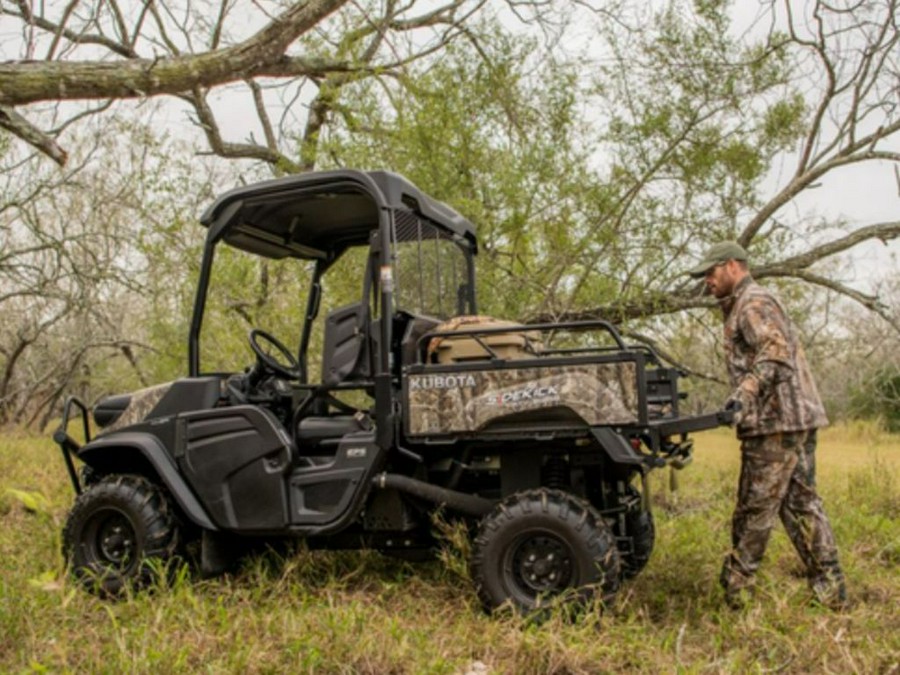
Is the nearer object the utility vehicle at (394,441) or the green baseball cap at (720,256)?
the utility vehicle at (394,441)

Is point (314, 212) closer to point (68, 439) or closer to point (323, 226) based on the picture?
point (323, 226)

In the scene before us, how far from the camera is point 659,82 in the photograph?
932cm

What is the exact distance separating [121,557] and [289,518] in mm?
1107

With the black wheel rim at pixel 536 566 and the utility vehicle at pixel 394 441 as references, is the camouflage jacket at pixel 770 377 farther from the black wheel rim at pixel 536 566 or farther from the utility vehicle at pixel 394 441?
the black wheel rim at pixel 536 566

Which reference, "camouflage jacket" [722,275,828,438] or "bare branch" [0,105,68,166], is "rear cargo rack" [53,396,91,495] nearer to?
"bare branch" [0,105,68,166]

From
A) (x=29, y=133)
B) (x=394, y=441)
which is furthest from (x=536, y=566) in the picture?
(x=29, y=133)

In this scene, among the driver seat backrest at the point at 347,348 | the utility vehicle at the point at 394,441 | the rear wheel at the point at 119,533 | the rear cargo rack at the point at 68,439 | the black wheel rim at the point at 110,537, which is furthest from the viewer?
the rear cargo rack at the point at 68,439

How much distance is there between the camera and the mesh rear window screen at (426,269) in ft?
18.2

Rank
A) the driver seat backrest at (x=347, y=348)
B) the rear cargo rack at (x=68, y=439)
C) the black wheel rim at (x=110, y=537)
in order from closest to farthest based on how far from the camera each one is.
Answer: the driver seat backrest at (x=347, y=348), the black wheel rim at (x=110, y=537), the rear cargo rack at (x=68, y=439)

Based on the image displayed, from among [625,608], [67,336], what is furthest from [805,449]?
[67,336]

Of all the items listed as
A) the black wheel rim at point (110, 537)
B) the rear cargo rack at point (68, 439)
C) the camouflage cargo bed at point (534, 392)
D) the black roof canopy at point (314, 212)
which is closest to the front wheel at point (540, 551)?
the camouflage cargo bed at point (534, 392)

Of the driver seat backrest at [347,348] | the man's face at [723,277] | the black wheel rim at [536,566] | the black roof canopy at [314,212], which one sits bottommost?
the black wheel rim at [536,566]

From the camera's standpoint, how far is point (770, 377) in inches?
201

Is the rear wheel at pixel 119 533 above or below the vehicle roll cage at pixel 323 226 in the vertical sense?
below
